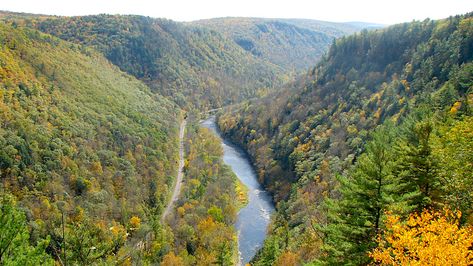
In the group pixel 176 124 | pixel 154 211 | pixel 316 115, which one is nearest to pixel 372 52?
pixel 316 115

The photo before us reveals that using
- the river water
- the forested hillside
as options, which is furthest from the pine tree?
the river water

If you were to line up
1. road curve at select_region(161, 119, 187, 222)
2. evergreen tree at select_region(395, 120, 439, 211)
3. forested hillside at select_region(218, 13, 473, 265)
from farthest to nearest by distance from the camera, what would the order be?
road curve at select_region(161, 119, 187, 222) → evergreen tree at select_region(395, 120, 439, 211) → forested hillside at select_region(218, 13, 473, 265)

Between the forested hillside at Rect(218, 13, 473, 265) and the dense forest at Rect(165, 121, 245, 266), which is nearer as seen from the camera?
the forested hillside at Rect(218, 13, 473, 265)

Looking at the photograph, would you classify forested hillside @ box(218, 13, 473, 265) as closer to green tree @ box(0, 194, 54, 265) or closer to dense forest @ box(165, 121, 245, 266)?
dense forest @ box(165, 121, 245, 266)

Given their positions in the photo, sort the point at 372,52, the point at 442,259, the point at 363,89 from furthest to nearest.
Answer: the point at 372,52 → the point at 363,89 → the point at 442,259

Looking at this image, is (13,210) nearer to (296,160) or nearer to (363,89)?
(296,160)

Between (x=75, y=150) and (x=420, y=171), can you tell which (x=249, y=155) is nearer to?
(x=75, y=150)

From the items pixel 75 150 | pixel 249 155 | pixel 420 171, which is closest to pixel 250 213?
pixel 75 150
